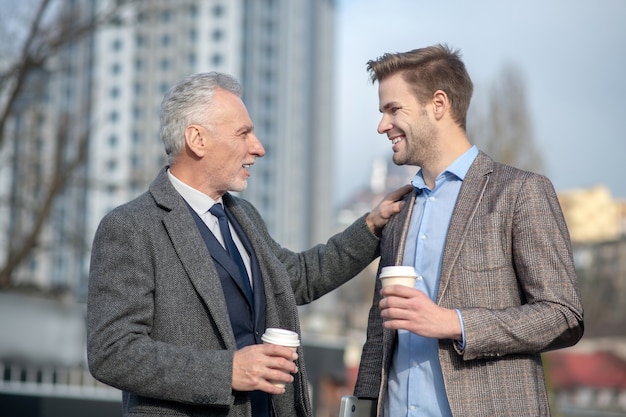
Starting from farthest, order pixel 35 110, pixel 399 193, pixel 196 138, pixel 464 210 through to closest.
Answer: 1. pixel 35 110
2. pixel 399 193
3. pixel 196 138
4. pixel 464 210

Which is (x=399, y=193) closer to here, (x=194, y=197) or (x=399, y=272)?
(x=194, y=197)

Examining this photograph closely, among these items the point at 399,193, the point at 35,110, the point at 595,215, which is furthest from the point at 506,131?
the point at 595,215

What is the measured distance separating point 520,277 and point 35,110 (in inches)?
545

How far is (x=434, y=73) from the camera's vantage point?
3.29 metres

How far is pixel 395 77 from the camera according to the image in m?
3.34

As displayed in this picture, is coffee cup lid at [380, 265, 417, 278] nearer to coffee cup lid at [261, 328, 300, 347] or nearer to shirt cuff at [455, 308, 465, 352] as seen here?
shirt cuff at [455, 308, 465, 352]

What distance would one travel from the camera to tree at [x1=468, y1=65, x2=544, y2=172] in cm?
2323

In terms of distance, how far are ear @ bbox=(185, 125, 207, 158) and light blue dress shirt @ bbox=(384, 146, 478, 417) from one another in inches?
33.2

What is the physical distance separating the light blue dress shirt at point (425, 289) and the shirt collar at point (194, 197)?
81 cm

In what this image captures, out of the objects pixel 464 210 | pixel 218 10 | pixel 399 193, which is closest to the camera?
pixel 464 210

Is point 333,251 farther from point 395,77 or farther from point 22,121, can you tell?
point 22,121

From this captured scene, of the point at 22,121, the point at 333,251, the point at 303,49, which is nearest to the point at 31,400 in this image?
the point at 333,251

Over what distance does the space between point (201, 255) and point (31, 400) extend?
21.0 ft

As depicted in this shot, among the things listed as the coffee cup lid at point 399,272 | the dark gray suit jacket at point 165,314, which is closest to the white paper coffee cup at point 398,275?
the coffee cup lid at point 399,272
